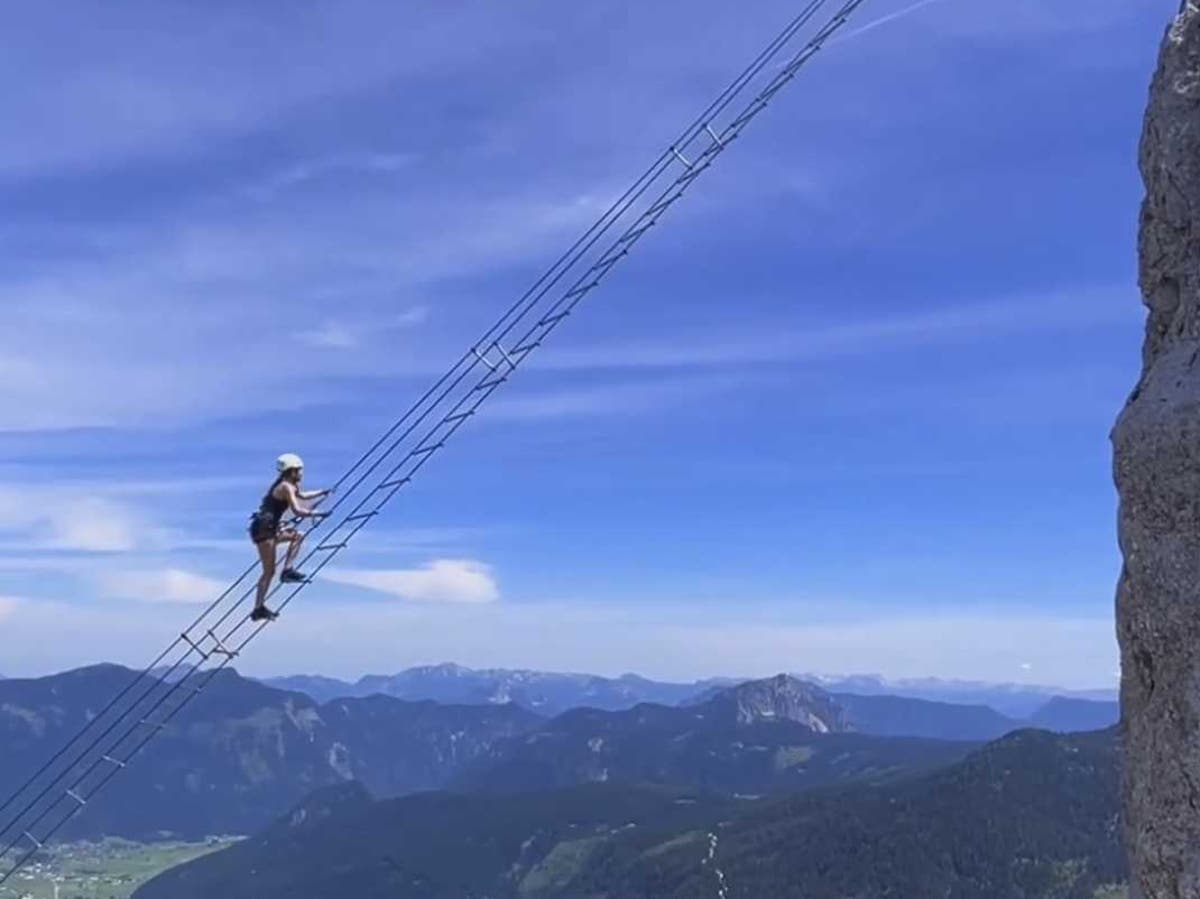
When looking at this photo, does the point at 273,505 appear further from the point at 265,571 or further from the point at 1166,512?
A: the point at 1166,512

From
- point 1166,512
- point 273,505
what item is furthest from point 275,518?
point 1166,512

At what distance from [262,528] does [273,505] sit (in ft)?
1.39

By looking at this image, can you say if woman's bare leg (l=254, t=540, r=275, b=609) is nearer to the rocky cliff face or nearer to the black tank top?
the black tank top

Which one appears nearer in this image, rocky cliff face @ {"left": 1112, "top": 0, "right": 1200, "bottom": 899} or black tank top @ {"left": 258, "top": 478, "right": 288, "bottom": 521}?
rocky cliff face @ {"left": 1112, "top": 0, "right": 1200, "bottom": 899}

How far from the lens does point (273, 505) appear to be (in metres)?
21.9

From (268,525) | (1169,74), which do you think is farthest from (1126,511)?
(268,525)

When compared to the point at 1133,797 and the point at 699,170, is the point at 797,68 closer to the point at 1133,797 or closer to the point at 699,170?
the point at 699,170

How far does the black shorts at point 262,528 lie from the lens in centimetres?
2178

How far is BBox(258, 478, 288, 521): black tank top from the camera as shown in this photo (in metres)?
21.8

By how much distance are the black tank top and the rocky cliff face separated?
13443mm

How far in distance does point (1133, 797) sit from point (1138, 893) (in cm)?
95

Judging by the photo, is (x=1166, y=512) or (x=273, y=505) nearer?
(x=1166, y=512)

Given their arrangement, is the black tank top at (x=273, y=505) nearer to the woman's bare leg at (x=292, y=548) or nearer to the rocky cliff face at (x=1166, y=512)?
the woman's bare leg at (x=292, y=548)

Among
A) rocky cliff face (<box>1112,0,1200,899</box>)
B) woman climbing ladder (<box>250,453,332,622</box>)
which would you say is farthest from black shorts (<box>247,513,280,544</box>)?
rocky cliff face (<box>1112,0,1200,899</box>)
